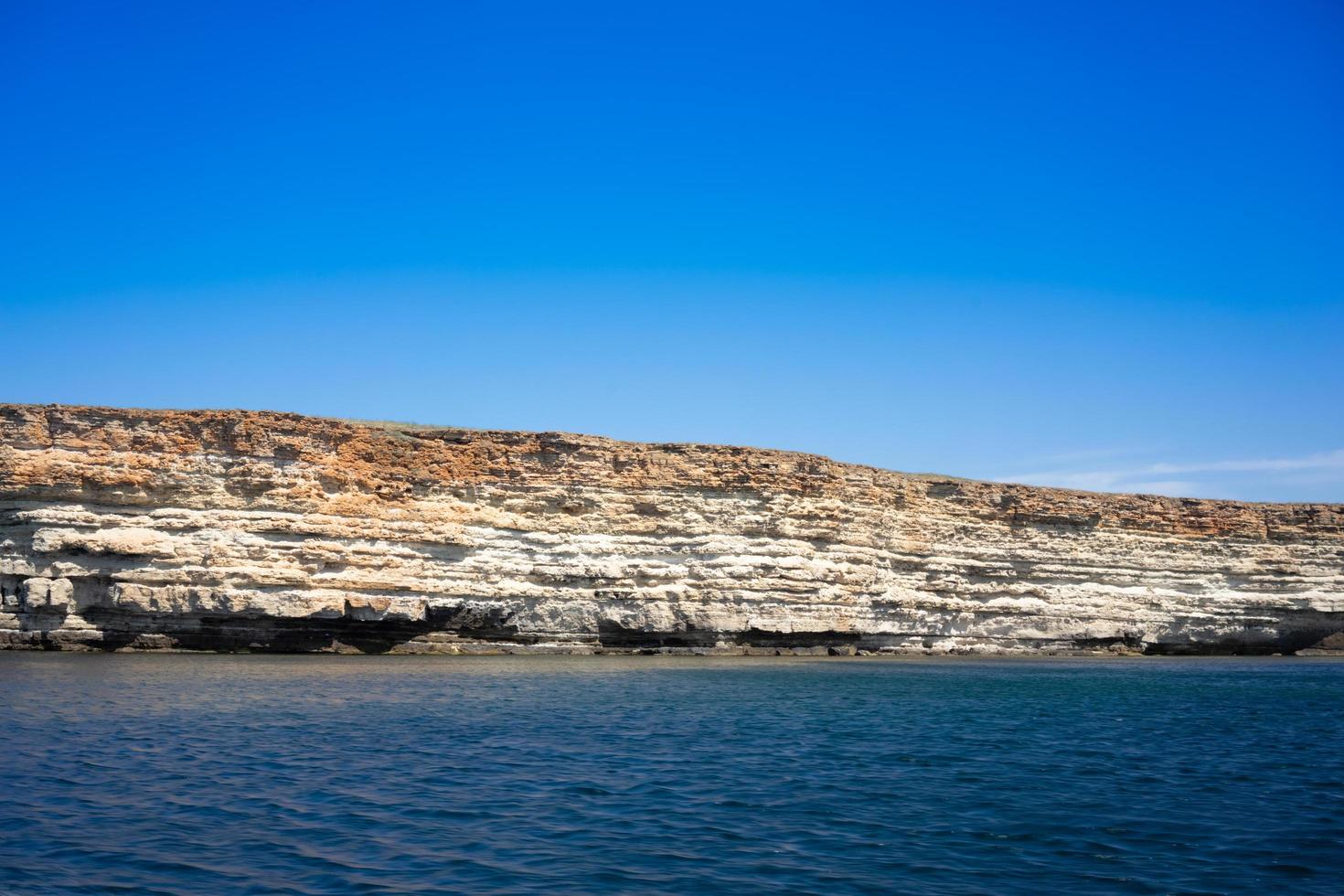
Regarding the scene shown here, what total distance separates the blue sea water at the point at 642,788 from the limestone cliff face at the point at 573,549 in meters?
4.49

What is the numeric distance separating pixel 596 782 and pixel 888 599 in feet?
74.0

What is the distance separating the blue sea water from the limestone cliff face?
449cm

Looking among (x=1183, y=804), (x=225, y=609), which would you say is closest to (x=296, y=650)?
(x=225, y=609)

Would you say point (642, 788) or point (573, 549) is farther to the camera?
point (573, 549)

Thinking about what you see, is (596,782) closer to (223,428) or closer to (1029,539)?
(223,428)

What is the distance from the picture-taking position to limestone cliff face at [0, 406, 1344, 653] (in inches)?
1027

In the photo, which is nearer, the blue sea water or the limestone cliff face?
the blue sea water

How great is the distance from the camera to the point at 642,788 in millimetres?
11875

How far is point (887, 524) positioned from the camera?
34.0 metres

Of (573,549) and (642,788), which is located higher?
(573,549)

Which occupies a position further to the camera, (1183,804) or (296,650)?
(296,650)

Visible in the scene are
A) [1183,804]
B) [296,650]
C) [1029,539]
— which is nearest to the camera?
[1183,804]

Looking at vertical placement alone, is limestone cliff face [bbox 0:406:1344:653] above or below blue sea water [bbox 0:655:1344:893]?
above

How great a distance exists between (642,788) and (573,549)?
59.3 ft
